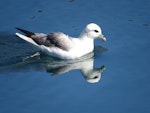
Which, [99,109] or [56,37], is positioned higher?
[56,37]

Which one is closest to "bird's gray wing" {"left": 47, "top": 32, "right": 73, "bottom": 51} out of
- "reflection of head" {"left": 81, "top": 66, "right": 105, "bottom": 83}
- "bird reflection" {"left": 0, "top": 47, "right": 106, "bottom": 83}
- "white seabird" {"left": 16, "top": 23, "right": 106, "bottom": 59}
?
"white seabird" {"left": 16, "top": 23, "right": 106, "bottom": 59}

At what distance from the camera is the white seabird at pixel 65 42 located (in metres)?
13.2

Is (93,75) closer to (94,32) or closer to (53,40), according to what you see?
(94,32)

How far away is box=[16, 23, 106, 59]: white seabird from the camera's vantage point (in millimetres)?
13203

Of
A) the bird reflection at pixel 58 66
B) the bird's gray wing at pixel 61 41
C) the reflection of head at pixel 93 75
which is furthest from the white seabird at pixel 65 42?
the reflection of head at pixel 93 75

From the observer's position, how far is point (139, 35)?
1441cm

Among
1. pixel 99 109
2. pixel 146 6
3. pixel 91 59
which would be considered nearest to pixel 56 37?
pixel 91 59

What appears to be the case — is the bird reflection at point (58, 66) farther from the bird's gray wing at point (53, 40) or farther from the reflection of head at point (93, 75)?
the bird's gray wing at point (53, 40)

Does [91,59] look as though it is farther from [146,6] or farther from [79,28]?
[146,6]

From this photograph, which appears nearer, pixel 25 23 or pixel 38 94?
pixel 38 94

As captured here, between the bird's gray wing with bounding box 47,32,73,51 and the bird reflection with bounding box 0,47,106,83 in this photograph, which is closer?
the bird reflection with bounding box 0,47,106,83

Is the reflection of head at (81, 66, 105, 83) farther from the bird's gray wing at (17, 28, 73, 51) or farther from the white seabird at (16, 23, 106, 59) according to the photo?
the bird's gray wing at (17, 28, 73, 51)

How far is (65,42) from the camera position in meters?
13.2

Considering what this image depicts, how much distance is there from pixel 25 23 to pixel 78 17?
1.99 metres
